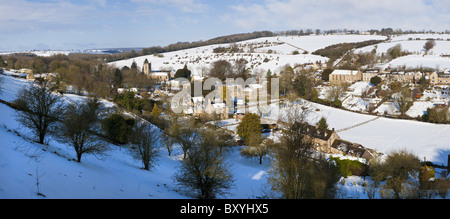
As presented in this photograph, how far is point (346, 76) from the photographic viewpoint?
51375 mm

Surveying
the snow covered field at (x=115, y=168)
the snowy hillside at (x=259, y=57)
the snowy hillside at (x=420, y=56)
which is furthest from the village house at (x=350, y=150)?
the snowy hillside at (x=420, y=56)

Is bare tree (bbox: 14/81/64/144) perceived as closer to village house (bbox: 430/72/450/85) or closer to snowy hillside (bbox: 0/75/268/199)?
snowy hillside (bbox: 0/75/268/199)

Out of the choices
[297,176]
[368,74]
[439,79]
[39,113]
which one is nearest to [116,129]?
[39,113]

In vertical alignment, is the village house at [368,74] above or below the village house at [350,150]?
above

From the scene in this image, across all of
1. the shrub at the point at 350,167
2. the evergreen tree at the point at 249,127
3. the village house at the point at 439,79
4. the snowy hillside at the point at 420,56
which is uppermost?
the snowy hillside at the point at 420,56

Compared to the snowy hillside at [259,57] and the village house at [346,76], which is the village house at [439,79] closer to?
the village house at [346,76]

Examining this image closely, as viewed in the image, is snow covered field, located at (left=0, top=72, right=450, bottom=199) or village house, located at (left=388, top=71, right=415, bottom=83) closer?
snow covered field, located at (left=0, top=72, right=450, bottom=199)

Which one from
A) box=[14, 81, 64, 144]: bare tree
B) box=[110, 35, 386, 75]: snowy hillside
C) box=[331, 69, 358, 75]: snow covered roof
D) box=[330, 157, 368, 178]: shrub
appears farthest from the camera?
box=[110, 35, 386, 75]: snowy hillside

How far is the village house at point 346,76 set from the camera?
2018 inches

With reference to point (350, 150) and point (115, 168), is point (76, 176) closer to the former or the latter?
point (115, 168)

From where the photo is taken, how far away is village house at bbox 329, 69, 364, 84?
51.2m

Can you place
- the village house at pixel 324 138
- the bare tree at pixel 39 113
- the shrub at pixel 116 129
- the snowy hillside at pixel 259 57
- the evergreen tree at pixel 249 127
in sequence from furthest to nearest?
the snowy hillside at pixel 259 57 < the evergreen tree at pixel 249 127 < the village house at pixel 324 138 < the shrub at pixel 116 129 < the bare tree at pixel 39 113

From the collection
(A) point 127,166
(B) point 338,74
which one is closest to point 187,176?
(A) point 127,166

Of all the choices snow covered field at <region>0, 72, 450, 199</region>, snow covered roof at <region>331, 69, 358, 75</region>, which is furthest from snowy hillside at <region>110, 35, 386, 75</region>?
snow covered field at <region>0, 72, 450, 199</region>
